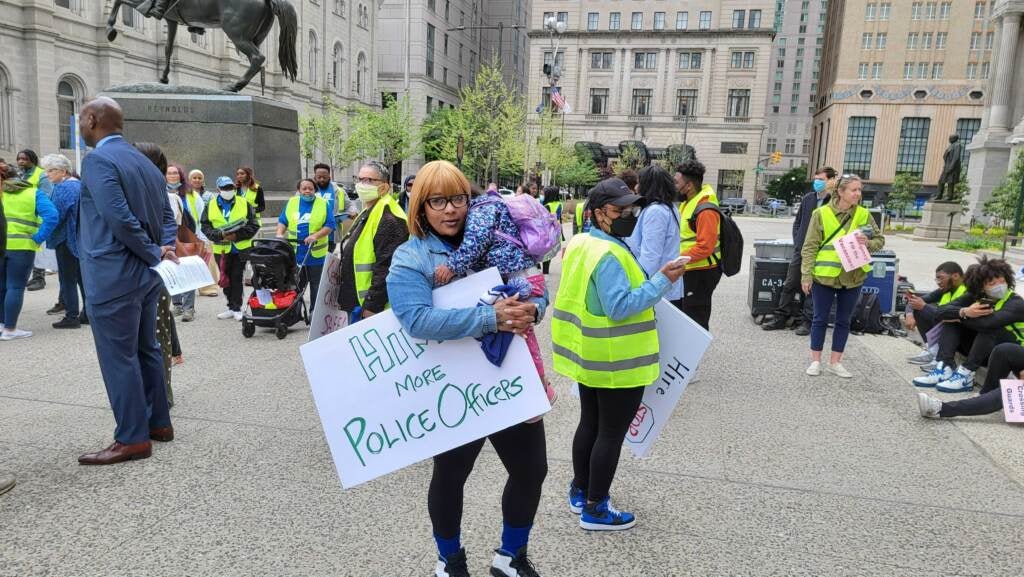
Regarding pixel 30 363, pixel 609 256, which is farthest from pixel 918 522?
pixel 30 363

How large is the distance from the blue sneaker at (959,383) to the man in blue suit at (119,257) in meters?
6.66

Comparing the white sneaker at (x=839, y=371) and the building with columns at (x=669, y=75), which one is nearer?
the white sneaker at (x=839, y=371)

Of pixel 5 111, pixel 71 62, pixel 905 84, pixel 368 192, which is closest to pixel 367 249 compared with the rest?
pixel 368 192

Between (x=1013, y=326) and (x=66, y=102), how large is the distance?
3943 centimetres

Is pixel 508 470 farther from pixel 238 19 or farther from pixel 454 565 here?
pixel 238 19

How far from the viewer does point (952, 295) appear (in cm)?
694

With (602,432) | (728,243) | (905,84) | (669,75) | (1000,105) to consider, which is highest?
(905,84)

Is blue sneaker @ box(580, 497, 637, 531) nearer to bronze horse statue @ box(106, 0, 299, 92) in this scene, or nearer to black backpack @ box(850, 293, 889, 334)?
black backpack @ box(850, 293, 889, 334)

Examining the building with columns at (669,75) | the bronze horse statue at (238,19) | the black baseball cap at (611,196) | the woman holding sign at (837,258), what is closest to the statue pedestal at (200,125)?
the bronze horse statue at (238,19)

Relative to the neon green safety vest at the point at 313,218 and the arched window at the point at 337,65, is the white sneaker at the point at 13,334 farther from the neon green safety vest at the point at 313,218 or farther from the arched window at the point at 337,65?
the arched window at the point at 337,65

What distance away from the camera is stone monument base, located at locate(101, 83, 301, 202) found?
11.8 metres

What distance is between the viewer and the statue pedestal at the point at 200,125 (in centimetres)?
1180

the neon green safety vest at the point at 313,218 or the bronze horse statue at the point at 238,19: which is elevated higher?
the bronze horse statue at the point at 238,19

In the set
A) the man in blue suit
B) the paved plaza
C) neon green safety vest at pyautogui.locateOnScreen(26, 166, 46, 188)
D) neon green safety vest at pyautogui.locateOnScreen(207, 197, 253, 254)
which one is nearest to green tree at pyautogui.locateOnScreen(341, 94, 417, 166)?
neon green safety vest at pyautogui.locateOnScreen(207, 197, 253, 254)
